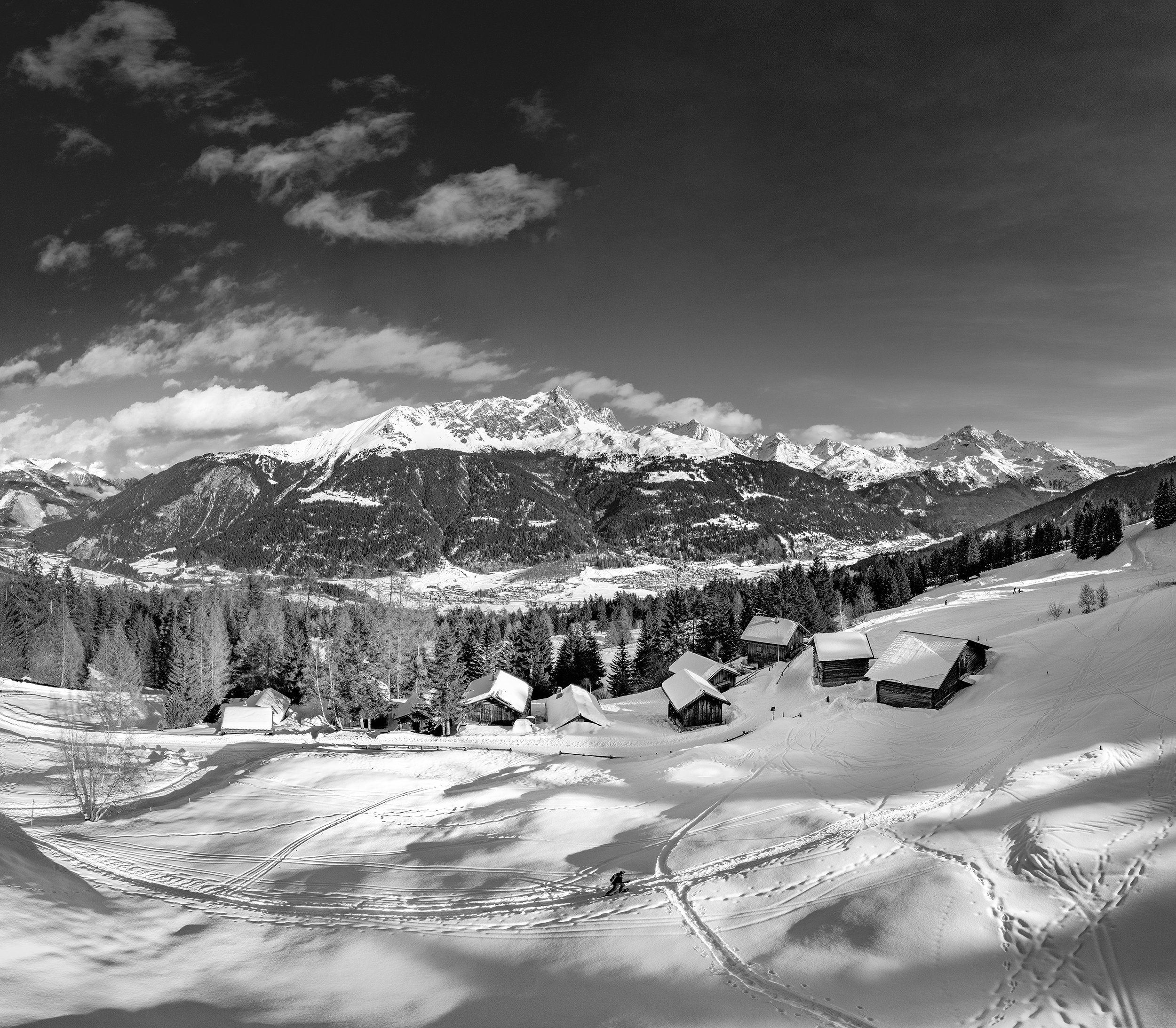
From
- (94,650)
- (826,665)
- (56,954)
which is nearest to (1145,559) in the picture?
(826,665)

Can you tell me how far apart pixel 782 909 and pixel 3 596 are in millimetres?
93945

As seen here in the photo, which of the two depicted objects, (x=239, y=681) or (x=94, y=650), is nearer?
(x=239, y=681)

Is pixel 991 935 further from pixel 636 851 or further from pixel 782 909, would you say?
pixel 636 851

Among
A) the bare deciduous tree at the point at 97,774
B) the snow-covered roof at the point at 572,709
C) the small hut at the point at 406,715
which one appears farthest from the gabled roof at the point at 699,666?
the bare deciduous tree at the point at 97,774

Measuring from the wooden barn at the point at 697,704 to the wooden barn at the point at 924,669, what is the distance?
503 inches

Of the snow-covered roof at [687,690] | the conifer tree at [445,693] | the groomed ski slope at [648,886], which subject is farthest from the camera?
the conifer tree at [445,693]

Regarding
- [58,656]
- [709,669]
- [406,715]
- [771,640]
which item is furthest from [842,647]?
Result: [58,656]

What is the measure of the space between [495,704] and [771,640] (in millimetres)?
32500

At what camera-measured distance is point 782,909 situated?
15.3 metres

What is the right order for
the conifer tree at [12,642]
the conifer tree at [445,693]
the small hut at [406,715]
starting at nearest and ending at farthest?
the conifer tree at [445,693] < the small hut at [406,715] < the conifer tree at [12,642]

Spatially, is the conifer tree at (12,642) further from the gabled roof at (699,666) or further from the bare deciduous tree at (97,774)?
the gabled roof at (699,666)

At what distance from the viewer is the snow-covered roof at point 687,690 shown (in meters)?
50.4

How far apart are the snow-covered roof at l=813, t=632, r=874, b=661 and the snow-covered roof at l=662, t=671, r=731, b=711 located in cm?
908

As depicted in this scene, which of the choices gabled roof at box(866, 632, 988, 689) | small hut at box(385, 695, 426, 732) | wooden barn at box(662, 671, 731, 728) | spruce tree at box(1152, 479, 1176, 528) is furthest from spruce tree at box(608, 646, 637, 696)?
spruce tree at box(1152, 479, 1176, 528)
